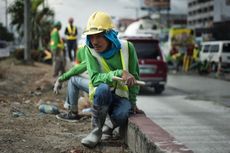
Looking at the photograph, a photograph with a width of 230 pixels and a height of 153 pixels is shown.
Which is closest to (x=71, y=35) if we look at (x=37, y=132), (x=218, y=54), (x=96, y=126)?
(x=37, y=132)

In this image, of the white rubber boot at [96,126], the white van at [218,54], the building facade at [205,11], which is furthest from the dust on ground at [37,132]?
the building facade at [205,11]

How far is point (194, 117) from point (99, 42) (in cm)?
516

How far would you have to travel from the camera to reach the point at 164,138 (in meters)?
5.12

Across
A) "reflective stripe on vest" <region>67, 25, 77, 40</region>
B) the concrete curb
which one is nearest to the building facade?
"reflective stripe on vest" <region>67, 25, 77, 40</region>

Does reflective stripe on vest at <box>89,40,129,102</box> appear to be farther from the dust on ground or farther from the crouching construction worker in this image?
the dust on ground

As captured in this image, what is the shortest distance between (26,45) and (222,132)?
19304mm

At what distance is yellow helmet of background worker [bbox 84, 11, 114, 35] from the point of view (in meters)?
6.12

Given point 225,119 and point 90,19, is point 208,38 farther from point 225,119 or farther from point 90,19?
point 90,19

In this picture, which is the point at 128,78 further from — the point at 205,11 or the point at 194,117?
the point at 205,11

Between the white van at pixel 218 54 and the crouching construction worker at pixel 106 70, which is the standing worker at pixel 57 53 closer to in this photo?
the crouching construction worker at pixel 106 70

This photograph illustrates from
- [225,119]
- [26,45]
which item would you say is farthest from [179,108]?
[26,45]

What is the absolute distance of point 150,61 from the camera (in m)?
16.9

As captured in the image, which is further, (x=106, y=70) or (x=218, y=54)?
(x=218, y=54)

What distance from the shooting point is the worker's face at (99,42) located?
6.17m
